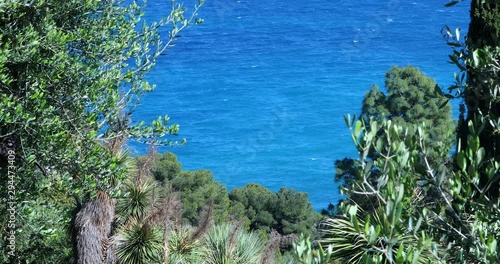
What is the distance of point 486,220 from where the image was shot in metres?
3.58

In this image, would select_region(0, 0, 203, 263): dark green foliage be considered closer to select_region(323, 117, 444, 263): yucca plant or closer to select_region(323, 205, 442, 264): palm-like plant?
select_region(323, 205, 442, 264): palm-like plant

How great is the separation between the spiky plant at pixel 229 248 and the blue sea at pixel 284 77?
2915cm

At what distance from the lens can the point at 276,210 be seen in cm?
3338

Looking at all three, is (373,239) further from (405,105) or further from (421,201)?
(405,105)

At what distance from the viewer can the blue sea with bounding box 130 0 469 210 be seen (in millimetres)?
47875

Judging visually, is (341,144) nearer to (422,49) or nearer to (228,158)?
(228,158)

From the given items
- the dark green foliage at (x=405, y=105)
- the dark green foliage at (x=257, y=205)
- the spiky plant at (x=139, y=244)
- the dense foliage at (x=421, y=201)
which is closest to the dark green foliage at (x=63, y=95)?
the dense foliage at (x=421, y=201)

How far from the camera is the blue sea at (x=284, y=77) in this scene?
47.9 metres

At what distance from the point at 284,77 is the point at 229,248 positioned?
48278 mm

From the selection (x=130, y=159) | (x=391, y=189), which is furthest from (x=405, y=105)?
(x=391, y=189)

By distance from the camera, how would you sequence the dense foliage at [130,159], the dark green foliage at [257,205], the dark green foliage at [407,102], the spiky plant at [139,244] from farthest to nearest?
the dark green foliage at [257,205] < the dark green foliage at [407,102] < the spiky plant at [139,244] < the dense foliage at [130,159]

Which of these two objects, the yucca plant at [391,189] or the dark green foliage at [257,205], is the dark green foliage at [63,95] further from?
the dark green foliage at [257,205]

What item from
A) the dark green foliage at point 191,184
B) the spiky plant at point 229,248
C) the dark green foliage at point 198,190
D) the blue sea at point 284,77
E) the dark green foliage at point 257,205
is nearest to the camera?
the spiky plant at point 229,248

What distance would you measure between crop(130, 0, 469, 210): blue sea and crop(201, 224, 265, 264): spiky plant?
1148 inches
